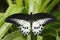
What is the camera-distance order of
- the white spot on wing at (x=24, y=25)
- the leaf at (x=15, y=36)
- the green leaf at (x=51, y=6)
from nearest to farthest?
the white spot on wing at (x=24, y=25), the leaf at (x=15, y=36), the green leaf at (x=51, y=6)

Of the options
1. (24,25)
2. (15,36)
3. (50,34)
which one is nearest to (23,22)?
(24,25)

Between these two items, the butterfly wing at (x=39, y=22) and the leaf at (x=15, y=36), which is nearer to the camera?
the butterfly wing at (x=39, y=22)

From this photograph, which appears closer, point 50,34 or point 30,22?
point 30,22

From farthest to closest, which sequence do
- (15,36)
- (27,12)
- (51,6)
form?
(51,6), (27,12), (15,36)

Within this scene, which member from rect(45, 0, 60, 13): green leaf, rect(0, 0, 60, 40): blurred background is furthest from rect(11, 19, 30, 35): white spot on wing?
rect(45, 0, 60, 13): green leaf

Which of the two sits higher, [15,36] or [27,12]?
[27,12]

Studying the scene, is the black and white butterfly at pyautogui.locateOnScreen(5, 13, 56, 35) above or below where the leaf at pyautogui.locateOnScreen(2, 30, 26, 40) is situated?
above

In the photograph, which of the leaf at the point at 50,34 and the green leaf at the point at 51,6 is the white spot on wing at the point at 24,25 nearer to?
the leaf at the point at 50,34

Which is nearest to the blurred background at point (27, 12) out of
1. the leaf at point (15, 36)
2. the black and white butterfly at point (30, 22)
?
the leaf at point (15, 36)

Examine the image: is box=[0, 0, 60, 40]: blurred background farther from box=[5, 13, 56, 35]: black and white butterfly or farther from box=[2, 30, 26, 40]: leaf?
box=[5, 13, 56, 35]: black and white butterfly

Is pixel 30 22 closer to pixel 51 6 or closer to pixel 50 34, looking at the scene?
pixel 50 34

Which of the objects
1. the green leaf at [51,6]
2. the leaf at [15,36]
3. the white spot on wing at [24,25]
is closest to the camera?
the white spot on wing at [24,25]

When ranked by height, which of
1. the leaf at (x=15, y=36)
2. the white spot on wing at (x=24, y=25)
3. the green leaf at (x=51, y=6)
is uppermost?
the green leaf at (x=51, y=6)
